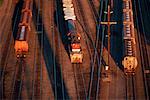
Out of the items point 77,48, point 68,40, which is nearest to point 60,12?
point 68,40

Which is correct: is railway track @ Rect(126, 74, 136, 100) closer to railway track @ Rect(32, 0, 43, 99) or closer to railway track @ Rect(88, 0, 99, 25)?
railway track @ Rect(32, 0, 43, 99)

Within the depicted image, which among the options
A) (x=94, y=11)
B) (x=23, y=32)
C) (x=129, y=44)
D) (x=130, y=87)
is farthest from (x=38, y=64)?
(x=94, y=11)

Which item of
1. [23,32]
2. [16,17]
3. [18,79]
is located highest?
[16,17]

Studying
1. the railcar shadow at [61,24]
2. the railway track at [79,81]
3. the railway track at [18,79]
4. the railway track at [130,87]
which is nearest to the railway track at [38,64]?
the railway track at [18,79]

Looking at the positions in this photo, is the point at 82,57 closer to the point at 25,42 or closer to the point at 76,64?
the point at 76,64

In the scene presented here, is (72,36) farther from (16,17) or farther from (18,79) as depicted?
(16,17)

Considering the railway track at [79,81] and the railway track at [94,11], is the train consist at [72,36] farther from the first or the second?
the railway track at [94,11]
